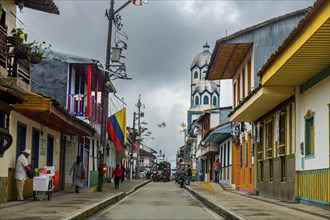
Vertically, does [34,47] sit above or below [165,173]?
above

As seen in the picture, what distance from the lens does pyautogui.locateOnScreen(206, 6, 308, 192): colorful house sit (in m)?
25.8

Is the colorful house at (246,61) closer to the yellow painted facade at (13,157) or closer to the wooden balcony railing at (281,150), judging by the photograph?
the wooden balcony railing at (281,150)

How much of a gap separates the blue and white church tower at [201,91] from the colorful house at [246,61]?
213ft

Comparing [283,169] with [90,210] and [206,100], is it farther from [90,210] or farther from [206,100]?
[206,100]

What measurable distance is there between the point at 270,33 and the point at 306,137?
941 cm

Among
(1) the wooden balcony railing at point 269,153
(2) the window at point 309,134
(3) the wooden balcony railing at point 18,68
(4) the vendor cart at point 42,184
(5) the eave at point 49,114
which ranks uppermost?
(3) the wooden balcony railing at point 18,68

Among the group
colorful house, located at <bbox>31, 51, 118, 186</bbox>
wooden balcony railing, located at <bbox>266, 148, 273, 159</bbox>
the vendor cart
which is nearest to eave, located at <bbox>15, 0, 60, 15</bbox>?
the vendor cart

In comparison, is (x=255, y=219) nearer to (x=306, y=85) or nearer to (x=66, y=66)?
(x=306, y=85)

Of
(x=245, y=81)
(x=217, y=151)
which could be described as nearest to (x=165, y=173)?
(x=217, y=151)

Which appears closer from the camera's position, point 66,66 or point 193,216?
point 193,216

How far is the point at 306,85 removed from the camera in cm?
1814

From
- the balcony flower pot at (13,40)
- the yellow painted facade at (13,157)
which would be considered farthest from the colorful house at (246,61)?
the balcony flower pot at (13,40)

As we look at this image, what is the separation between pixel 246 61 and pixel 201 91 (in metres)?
70.6

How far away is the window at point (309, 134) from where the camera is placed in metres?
17.7
